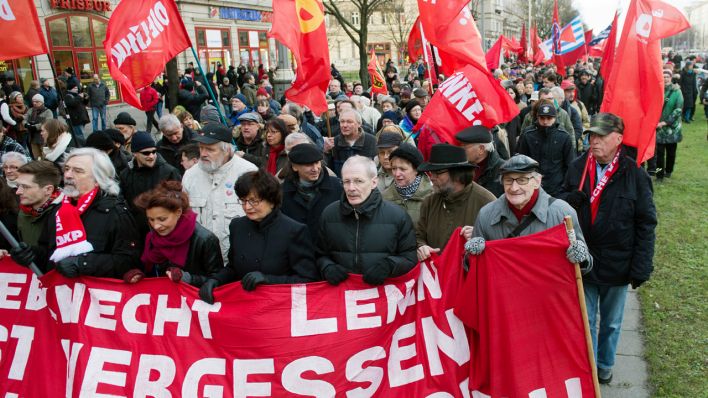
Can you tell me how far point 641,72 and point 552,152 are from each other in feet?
7.50

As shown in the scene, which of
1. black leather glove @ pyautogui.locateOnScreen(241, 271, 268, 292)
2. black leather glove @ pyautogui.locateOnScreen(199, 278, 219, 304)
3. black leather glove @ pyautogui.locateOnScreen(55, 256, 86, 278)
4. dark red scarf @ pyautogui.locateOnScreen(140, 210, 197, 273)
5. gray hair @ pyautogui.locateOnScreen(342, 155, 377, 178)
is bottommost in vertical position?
black leather glove @ pyautogui.locateOnScreen(199, 278, 219, 304)

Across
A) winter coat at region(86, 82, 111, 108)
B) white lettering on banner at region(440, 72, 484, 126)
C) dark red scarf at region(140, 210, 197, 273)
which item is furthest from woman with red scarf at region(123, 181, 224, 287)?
winter coat at region(86, 82, 111, 108)

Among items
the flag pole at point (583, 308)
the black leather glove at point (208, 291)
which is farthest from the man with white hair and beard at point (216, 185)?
the flag pole at point (583, 308)

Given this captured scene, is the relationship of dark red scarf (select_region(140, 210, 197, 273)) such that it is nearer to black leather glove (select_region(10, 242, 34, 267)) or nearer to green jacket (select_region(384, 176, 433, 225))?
black leather glove (select_region(10, 242, 34, 267))

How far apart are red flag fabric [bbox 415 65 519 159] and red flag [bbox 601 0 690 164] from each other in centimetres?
104

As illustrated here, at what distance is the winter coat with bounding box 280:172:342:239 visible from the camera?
4.81m

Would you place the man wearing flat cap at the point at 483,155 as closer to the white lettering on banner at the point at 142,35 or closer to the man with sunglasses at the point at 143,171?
the man with sunglasses at the point at 143,171

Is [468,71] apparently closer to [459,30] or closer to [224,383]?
[459,30]

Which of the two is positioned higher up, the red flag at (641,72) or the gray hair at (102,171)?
the red flag at (641,72)

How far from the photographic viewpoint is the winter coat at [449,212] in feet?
14.1

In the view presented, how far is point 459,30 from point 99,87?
1558 centimetres

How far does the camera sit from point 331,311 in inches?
157

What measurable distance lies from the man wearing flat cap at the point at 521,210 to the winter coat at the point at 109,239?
235cm

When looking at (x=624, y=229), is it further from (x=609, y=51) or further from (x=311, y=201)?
(x=609, y=51)
